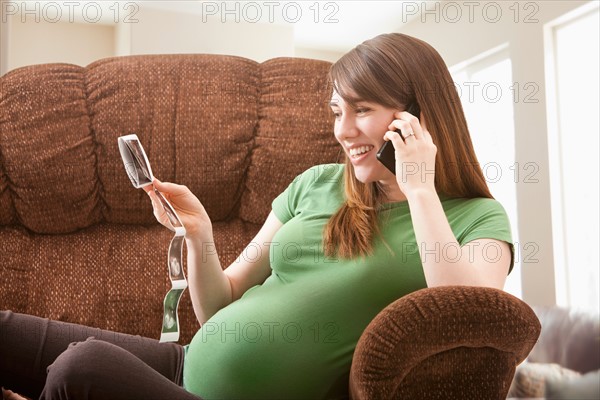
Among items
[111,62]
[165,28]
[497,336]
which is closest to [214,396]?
[497,336]

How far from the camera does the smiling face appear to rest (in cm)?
133

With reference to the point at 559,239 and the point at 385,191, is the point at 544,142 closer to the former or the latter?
the point at 559,239

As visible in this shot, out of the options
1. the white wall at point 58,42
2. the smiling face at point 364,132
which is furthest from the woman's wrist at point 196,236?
the white wall at point 58,42

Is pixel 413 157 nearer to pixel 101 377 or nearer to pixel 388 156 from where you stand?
pixel 388 156

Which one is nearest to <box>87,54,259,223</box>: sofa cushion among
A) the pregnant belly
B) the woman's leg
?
the pregnant belly

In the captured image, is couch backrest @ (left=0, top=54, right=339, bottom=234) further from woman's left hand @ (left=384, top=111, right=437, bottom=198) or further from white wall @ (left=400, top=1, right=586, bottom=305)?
white wall @ (left=400, top=1, right=586, bottom=305)

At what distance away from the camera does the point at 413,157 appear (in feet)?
4.08

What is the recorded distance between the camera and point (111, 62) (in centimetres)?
187

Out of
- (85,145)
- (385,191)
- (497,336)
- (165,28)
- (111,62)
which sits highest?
(165,28)

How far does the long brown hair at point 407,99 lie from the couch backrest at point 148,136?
47 centimetres

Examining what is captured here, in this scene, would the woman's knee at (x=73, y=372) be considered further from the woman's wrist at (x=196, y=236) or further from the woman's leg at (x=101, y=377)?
the woman's wrist at (x=196, y=236)

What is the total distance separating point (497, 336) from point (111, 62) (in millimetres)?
1264

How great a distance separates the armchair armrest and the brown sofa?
2.60 ft

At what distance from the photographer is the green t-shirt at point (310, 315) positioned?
3.86 ft
